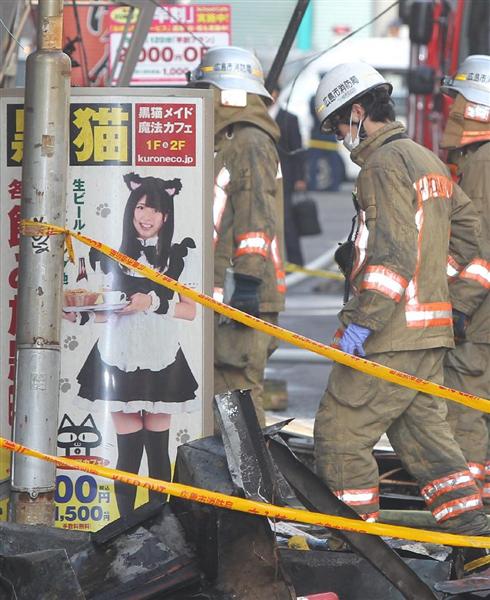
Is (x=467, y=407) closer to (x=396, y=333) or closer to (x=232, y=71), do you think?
(x=396, y=333)

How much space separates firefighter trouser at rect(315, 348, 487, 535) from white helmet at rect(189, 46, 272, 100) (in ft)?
6.45

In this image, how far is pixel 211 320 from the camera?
558cm

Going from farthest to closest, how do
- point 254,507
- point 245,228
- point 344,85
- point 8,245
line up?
point 245,228 < point 344,85 < point 8,245 < point 254,507

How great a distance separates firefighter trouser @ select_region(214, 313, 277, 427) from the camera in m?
6.96

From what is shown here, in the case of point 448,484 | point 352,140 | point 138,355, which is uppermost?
point 352,140

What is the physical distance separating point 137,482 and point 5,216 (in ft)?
4.78

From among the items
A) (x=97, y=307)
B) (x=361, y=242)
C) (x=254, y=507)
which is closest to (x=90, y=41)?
(x=361, y=242)

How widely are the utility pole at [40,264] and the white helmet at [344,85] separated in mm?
1562

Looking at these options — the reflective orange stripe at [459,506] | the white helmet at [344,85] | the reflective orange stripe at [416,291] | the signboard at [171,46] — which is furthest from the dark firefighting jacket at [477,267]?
the signboard at [171,46]

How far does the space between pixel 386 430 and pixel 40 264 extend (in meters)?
1.82

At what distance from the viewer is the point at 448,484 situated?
5.83 m

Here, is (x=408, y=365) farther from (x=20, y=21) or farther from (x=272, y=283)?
(x=20, y=21)

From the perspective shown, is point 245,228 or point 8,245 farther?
point 245,228

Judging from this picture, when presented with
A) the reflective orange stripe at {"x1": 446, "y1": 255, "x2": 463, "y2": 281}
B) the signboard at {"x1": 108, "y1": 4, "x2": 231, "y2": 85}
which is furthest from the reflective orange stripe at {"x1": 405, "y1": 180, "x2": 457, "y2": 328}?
the signboard at {"x1": 108, "y1": 4, "x2": 231, "y2": 85}
